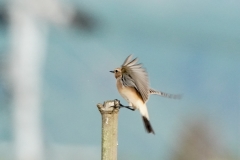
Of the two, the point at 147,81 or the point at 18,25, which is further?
the point at 18,25

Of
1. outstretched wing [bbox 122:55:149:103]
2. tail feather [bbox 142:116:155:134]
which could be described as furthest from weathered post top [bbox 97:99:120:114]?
tail feather [bbox 142:116:155:134]

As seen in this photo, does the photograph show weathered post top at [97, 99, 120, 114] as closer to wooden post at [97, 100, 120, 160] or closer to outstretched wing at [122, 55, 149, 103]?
wooden post at [97, 100, 120, 160]

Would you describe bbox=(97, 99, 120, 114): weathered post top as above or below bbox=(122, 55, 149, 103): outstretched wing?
below

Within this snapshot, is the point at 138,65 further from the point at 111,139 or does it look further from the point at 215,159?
the point at 215,159

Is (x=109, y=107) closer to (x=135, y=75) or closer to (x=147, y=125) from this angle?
(x=135, y=75)

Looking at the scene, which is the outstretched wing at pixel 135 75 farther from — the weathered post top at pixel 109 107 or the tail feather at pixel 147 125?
the weathered post top at pixel 109 107

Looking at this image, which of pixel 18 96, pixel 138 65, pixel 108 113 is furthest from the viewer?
pixel 18 96

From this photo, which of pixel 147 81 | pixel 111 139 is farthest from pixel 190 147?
pixel 111 139
